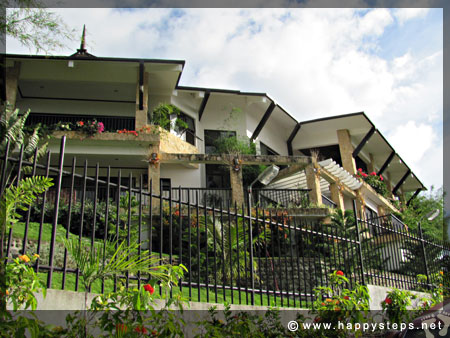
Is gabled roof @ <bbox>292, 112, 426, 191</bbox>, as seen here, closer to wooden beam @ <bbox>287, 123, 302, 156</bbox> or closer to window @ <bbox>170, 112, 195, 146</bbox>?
wooden beam @ <bbox>287, 123, 302, 156</bbox>

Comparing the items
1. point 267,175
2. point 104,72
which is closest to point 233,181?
point 267,175

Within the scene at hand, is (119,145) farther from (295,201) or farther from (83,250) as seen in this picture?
(83,250)

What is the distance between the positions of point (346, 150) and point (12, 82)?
709 inches

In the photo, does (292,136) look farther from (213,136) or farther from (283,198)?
(283,198)

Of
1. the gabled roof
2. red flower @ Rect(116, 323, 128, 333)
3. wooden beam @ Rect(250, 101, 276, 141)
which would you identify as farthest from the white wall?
red flower @ Rect(116, 323, 128, 333)

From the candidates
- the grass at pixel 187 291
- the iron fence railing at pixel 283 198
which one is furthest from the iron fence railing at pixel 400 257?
the iron fence railing at pixel 283 198

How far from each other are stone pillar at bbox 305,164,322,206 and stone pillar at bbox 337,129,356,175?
7.94 metres

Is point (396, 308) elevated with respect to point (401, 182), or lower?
lower

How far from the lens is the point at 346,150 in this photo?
25.0 m

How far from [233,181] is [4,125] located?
9112 mm

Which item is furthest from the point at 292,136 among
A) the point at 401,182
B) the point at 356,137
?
the point at 401,182

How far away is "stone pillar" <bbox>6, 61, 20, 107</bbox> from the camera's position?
18359 mm

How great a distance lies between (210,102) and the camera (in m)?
24.0

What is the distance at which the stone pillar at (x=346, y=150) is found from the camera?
81.6 ft
